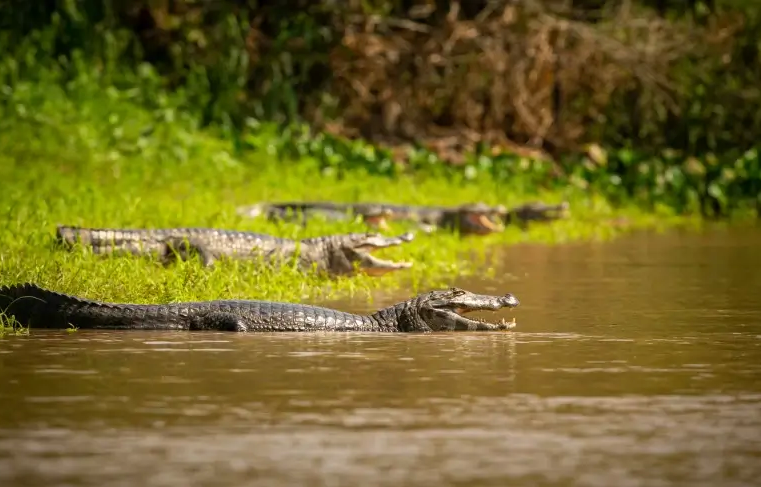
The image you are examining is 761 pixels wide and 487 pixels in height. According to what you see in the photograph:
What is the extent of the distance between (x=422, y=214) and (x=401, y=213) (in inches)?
11.0

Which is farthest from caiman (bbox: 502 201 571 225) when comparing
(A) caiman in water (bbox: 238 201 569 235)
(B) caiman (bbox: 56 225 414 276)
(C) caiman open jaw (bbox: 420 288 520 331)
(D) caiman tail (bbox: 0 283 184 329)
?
(D) caiman tail (bbox: 0 283 184 329)

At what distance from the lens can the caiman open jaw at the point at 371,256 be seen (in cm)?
1162

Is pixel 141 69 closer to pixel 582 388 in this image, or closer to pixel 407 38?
pixel 407 38

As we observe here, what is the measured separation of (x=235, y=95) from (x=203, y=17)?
1.41m

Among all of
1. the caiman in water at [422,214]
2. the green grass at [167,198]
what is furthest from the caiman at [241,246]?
the caiman in water at [422,214]

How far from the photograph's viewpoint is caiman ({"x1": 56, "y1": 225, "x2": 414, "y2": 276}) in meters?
11.1

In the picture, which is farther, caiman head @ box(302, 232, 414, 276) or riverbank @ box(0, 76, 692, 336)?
caiman head @ box(302, 232, 414, 276)

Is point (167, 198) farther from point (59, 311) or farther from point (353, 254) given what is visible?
point (59, 311)

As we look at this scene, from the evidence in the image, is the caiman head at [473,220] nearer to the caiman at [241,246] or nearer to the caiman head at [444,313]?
the caiman at [241,246]

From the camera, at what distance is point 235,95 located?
20359 mm

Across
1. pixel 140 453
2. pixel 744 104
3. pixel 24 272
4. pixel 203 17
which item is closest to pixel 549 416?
pixel 140 453

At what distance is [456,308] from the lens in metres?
8.77

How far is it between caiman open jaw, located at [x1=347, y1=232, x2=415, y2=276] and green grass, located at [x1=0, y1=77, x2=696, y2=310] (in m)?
0.13

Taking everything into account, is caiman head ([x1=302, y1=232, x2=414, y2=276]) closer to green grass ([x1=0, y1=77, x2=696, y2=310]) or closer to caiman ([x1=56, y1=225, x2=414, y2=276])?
caiman ([x1=56, y1=225, x2=414, y2=276])
